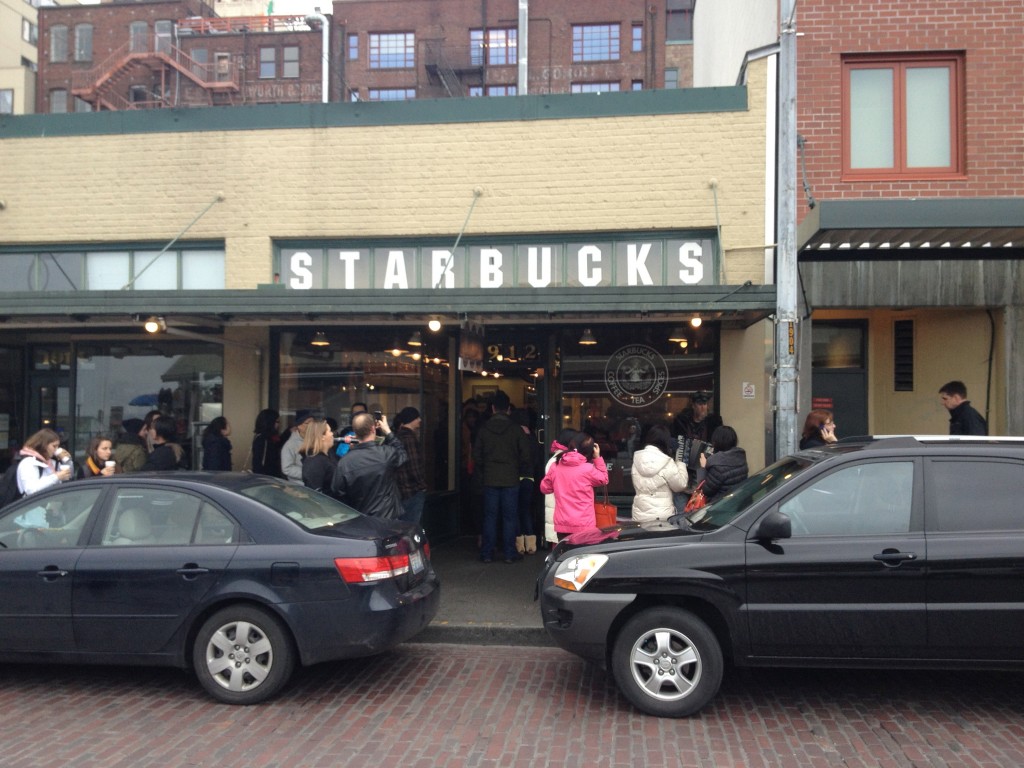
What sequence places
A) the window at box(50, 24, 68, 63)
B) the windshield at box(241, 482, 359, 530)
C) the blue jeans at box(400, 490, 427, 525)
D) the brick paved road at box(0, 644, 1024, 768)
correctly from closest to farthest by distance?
the brick paved road at box(0, 644, 1024, 768)
the windshield at box(241, 482, 359, 530)
the blue jeans at box(400, 490, 427, 525)
the window at box(50, 24, 68, 63)

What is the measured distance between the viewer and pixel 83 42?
49.1 meters

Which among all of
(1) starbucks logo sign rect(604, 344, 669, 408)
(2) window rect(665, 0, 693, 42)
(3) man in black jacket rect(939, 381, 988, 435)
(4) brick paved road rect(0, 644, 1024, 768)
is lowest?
(4) brick paved road rect(0, 644, 1024, 768)

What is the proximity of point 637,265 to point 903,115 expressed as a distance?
3571 millimetres

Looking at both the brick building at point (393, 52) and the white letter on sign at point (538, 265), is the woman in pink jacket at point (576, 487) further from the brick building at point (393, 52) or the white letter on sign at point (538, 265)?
the brick building at point (393, 52)

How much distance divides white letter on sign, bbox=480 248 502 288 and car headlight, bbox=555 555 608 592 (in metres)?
5.37

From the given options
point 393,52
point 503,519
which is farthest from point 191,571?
point 393,52

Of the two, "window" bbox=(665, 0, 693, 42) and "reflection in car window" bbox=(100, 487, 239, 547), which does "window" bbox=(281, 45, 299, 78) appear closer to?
"window" bbox=(665, 0, 693, 42)

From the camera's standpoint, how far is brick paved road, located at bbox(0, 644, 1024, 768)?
4.62m

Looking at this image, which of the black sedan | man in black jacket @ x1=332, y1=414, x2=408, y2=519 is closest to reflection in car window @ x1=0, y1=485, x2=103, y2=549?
the black sedan

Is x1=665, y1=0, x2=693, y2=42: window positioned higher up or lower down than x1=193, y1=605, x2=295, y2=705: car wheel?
higher up

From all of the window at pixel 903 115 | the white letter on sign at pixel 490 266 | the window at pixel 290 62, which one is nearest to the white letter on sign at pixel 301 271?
the white letter on sign at pixel 490 266

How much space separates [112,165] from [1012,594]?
10.9m

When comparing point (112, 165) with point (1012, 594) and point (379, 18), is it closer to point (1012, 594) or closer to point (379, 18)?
point (1012, 594)

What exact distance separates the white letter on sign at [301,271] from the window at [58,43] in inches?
1908
